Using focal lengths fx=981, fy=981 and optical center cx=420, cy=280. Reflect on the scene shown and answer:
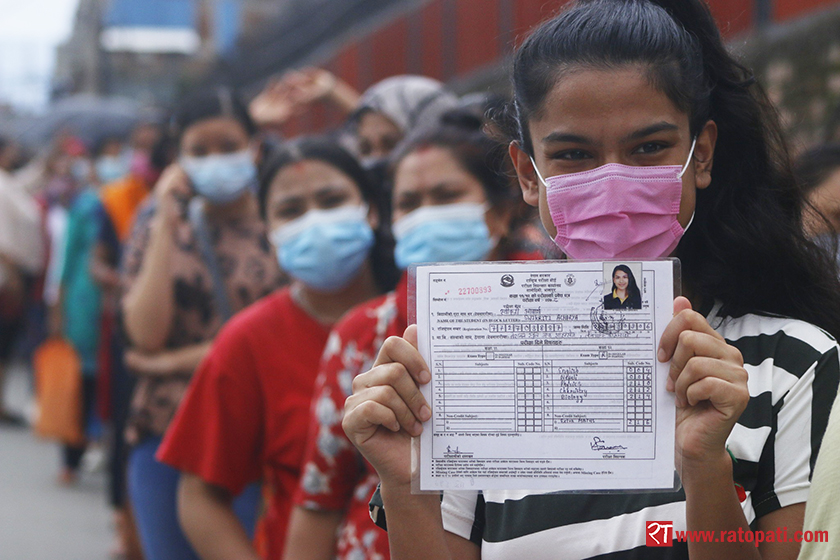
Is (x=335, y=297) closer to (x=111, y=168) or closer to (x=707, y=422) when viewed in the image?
(x=707, y=422)

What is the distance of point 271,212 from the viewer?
309cm

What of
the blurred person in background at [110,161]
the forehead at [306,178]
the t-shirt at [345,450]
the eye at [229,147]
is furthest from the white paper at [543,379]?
the blurred person in background at [110,161]

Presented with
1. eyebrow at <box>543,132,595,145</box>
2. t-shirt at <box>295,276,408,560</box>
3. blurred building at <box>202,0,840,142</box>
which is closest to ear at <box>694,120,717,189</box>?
eyebrow at <box>543,132,595,145</box>

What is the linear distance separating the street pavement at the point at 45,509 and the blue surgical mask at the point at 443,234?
378 centimetres

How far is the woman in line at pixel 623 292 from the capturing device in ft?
4.56

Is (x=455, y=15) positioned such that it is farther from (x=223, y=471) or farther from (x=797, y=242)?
(x=797, y=242)

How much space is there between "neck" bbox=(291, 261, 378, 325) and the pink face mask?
1364 mm

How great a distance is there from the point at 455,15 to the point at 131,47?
11711 mm

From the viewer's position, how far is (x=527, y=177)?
5.80 ft

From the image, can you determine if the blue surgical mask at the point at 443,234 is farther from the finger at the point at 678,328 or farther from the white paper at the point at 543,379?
the finger at the point at 678,328

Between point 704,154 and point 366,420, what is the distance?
75 cm

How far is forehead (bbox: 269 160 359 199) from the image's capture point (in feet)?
9.87

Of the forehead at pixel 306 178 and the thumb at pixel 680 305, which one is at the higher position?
the forehead at pixel 306 178

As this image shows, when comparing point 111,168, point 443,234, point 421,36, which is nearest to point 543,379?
point 443,234
